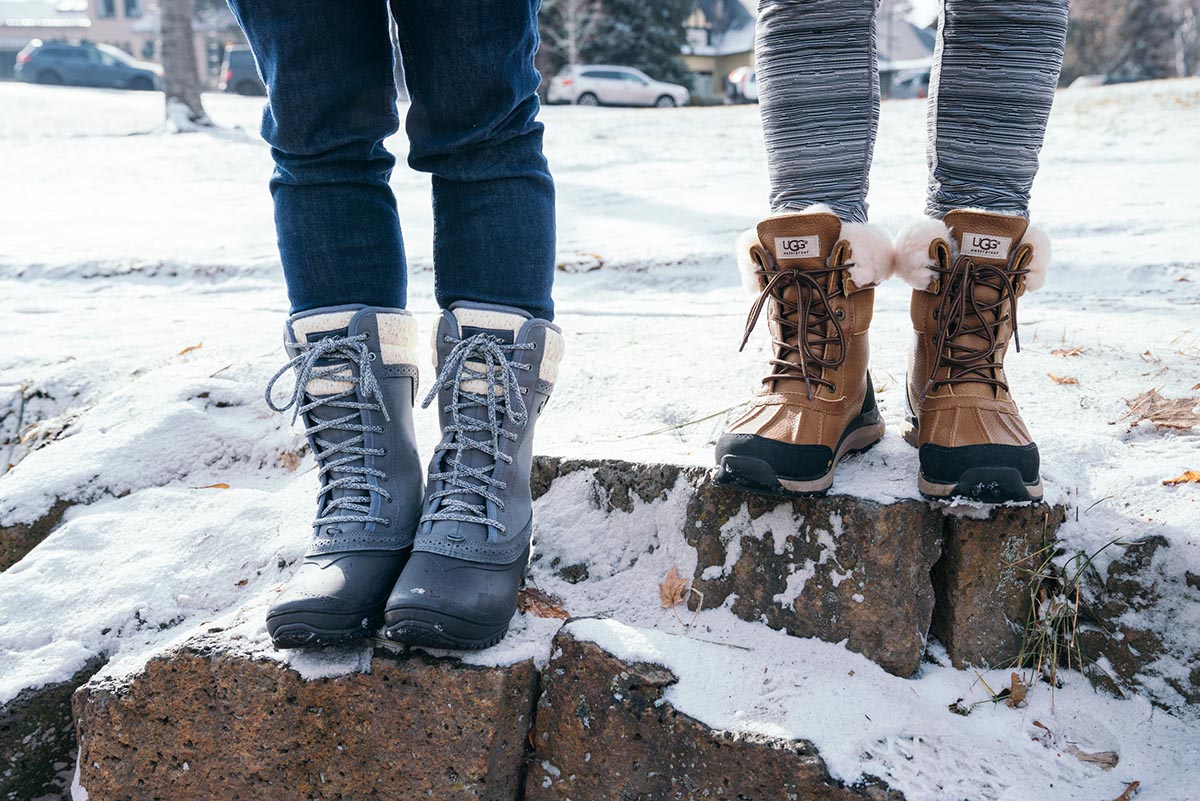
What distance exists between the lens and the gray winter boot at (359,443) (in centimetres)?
127

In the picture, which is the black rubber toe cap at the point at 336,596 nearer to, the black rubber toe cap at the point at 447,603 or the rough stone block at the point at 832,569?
the black rubber toe cap at the point at 447,603

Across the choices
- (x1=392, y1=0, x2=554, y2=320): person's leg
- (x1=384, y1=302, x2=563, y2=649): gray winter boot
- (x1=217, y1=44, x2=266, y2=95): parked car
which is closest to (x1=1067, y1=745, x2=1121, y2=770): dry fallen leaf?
(x1=384, y1=302, x2=563, y2=649): gray winter boot

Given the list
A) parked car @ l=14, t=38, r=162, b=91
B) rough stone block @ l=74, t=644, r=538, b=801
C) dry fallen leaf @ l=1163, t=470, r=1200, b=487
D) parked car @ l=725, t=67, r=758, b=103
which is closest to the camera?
rough stone block @ l=74, t=644, r=538, b=801

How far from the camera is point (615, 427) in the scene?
5.83 ft

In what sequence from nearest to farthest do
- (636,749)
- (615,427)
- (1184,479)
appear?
(636,749) → (1184,479) → (615,427)

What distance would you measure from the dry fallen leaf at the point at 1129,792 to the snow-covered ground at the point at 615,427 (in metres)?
0.02

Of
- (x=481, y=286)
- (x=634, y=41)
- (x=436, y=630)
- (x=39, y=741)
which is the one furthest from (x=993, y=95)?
(x=634, y=41)

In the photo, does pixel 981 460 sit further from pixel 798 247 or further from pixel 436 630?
pixel 436 630

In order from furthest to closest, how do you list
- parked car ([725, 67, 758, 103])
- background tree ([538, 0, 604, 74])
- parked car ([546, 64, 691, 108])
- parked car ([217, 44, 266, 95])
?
parked car ([725, 67, 758, 103]), background tree ([538, 0, 604, 74]), parked car ([217, 44, 266, 95]), parked car ([546, 64, 691, 108])

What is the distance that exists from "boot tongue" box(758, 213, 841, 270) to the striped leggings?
0.07 m

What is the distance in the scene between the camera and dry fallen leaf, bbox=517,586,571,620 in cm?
144

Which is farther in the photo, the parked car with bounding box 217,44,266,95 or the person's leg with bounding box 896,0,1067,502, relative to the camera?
the parked car with bounding box 217,44,266,95

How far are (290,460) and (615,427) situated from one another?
72 centimetres

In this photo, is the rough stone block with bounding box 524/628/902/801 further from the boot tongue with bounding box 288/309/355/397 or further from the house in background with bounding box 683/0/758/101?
the house in background with bounding box 683/0/758/101
